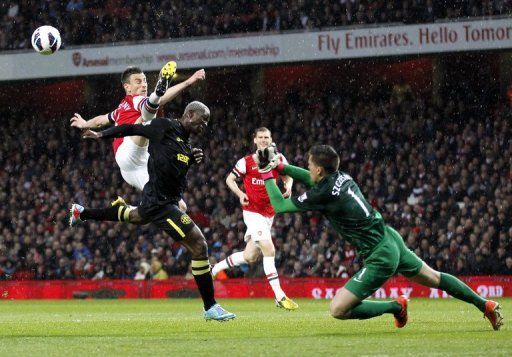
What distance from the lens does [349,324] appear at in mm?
11383

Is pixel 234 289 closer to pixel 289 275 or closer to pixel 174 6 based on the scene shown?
pixel 289 275

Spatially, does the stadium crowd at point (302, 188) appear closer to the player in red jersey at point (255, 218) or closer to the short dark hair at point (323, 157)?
the player in red jersey at point (255, 218)

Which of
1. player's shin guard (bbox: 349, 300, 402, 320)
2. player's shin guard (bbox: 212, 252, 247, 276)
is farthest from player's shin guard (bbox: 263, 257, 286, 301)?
player's shin guard (bbox: 349, 300, 402, 320)

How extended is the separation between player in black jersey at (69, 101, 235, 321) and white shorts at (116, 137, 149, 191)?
116 centimetres

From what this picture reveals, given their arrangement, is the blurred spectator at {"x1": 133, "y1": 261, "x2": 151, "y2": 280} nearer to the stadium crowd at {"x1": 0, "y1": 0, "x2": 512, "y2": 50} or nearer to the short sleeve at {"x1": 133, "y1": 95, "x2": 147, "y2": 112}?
the stadium crowd at {"x1": 0, "y1": 0, "x2": 512, "y2": 50}

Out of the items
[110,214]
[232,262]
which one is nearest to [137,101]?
[110,214]

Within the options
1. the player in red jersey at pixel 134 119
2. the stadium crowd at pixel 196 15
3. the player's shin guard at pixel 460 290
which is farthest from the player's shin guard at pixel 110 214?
the stadium crowd at pixel 196 15

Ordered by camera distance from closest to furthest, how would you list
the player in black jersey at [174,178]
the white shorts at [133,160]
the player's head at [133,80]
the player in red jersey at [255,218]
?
the player in black jersey at [174,178] → the white shorts at [133,160] → the player's head at [133,80] → the player in red jersey at [255,218]

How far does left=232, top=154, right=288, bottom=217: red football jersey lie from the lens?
16109 mm

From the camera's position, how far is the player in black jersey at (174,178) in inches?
447

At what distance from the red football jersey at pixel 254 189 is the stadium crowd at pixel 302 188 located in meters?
6.67

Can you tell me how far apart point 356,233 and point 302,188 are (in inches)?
623

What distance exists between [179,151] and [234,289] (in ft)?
38.2

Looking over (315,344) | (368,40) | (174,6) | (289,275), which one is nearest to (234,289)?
(289,275)
